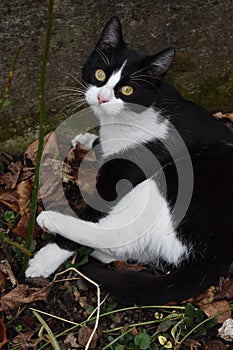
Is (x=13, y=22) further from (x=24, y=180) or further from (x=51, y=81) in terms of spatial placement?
(x=24, y=180)

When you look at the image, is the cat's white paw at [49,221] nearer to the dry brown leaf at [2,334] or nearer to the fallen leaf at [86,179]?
the fallen leaf at [86,179]

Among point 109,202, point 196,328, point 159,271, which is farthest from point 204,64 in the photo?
point 196,328

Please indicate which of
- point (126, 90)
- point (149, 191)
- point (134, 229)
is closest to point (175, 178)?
point (149, 191)

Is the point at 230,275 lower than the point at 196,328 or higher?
higher

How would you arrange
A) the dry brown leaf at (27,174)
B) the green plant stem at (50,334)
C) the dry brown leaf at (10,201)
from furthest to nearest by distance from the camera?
the dry brown leaf at (27,174)
the dry brown leaf at (10,201)
the green plant stem at (50,334)

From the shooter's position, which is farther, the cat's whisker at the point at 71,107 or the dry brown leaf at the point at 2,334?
the cat's whisker at the point at 71,107

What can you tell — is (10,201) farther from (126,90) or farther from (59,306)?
(126,90)

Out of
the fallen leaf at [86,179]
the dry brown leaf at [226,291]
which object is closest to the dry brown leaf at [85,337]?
the dry brown leaf at [226,291]

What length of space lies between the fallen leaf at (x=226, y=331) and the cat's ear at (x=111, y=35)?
1106 mm

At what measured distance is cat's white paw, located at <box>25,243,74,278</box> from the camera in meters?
2.21

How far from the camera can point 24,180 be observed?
2518mm

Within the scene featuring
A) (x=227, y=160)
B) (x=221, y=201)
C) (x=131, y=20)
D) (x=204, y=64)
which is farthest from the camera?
(x=204, y=64)

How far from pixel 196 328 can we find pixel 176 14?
1254 millimetres

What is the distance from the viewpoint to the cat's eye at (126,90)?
7.09ft
